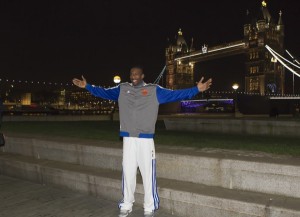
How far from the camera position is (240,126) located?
41.7 ft

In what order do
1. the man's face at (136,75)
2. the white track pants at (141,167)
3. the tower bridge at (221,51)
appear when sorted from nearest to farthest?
the white track pants at (141,167), the man's face at (136,75), the tower bridge at (221,51)

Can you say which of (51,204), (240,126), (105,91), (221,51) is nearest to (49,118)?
(240,126)

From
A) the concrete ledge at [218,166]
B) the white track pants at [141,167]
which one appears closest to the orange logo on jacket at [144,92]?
the white track pants at [141,167]

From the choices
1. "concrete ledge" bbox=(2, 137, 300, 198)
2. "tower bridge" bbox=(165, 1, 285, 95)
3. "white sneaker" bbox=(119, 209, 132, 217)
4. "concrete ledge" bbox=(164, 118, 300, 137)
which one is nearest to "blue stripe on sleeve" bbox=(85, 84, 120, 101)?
"concrete ledge" bbox=(2, 137, 300, 198)

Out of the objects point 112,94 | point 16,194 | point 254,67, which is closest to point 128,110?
point 112,94

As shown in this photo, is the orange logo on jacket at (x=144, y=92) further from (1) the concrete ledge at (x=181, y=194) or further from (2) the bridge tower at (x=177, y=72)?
(2) the bridge tower at (x=177, y=72)

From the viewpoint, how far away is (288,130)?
11.7 meters

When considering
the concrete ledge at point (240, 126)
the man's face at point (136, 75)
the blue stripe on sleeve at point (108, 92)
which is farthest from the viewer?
the concrete ledge at point (240, 126)

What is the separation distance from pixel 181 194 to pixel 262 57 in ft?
399

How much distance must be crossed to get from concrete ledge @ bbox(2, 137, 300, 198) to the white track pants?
2.45 ft

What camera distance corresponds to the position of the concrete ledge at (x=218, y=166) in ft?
16.4

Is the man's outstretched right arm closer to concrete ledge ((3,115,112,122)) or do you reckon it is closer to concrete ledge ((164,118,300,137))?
concrete ledge ((164,118,300,137))

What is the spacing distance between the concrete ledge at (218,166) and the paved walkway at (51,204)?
2.35 ft

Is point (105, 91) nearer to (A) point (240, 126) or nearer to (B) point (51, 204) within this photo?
(B) point (51, 204)
